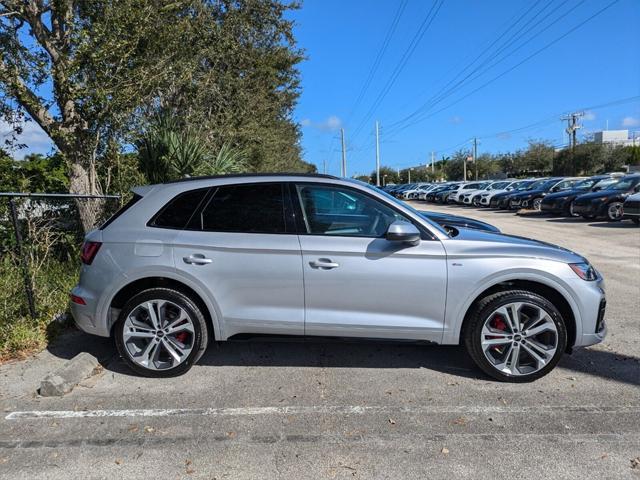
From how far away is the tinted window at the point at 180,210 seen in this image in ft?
13.9

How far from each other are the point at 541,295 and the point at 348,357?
1.79m

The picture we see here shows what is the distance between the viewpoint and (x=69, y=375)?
4.09m

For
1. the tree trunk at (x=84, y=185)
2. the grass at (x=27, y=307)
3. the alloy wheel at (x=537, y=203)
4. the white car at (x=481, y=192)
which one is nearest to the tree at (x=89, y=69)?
the tree trunk at (x=84, y=185)

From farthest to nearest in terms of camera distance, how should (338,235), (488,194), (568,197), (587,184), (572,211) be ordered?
1. (488,194)
2. (587,184)
3. (568,197)
4. (572,211)
5. (338,235)

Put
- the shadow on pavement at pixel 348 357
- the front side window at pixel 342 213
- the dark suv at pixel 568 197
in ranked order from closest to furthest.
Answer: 1. the front side window at pixel 342 213
2. the shadow on pavement at pixel 348 357
3. the dark suv at pixel 568 197

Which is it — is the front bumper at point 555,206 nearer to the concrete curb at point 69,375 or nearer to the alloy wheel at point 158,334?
the alloy wheel at point 158,334

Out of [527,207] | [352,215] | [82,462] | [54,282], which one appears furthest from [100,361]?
[527,207]

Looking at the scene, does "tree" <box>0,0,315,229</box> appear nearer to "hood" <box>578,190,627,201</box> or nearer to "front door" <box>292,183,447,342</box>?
"front door" <box>292,183,447,342</box>

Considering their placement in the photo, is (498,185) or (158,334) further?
(498,185)

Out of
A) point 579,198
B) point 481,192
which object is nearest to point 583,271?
point 579,198

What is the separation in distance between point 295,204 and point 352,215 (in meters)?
0.49

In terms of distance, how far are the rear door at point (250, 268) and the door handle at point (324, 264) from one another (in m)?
0.12

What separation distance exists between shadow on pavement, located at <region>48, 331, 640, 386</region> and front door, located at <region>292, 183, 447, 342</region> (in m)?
0.23

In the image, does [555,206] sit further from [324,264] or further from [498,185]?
[324,264]
